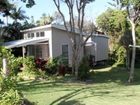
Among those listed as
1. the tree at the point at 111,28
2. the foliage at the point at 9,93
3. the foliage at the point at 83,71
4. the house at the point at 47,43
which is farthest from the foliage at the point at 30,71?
the foliage at the point at 9,93

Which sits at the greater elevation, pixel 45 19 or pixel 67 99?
pixel 45 19

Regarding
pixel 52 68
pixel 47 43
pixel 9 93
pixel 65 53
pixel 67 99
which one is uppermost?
pixel 47 43

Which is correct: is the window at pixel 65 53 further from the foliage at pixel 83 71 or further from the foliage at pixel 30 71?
the foliage at pixel 83 71

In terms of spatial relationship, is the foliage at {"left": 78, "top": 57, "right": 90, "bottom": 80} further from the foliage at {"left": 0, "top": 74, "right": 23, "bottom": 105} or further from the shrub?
the foliage at {"left": 0, "top": 74, "right": 23, "bottom": 105}

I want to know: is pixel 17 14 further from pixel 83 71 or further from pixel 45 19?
pixel 83 71

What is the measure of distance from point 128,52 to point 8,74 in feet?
74.1

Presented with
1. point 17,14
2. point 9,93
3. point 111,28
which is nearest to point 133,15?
point 9,93

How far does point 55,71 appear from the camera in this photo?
2439cm

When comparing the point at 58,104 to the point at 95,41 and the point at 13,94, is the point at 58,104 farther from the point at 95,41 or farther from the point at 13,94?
the point at 95,41

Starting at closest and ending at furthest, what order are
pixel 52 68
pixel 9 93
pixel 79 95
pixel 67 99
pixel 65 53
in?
pixel 9 93 < pixel 67 99 < pixel 79 95 < pixel 52 68 < pixel 65 53

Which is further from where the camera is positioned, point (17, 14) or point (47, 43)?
point (17, 14)

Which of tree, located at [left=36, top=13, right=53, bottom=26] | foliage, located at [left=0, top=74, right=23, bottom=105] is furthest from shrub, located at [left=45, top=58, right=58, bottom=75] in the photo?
tree, located at [left=36, top=13, right=53, bottom=26]

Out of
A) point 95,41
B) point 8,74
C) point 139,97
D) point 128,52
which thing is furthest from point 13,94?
point 95,41

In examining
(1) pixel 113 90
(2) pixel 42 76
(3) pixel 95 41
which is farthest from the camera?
(3) pixel 95 41
